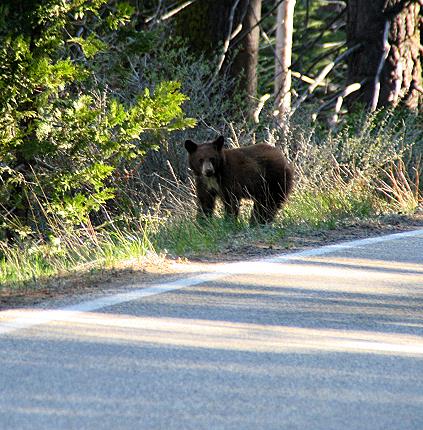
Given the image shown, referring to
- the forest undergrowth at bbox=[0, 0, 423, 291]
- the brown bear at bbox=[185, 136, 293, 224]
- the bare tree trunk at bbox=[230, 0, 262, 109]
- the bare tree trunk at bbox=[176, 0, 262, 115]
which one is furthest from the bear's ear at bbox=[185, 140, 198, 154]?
the bare tree trunk at bbox=[230, 0, 262, 109]

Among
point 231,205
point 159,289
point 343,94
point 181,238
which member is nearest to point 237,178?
point 231,205

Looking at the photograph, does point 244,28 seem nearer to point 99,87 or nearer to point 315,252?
point 99,87

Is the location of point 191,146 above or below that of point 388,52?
below

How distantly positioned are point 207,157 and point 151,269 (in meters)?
4.06

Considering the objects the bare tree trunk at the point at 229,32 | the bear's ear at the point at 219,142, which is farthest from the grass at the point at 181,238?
the bare tree trunk at the point at 229,32

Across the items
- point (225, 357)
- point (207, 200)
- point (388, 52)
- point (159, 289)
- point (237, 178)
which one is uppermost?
point (388, 52)

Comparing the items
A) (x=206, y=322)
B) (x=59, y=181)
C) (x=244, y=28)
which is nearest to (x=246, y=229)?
(x=59, y=181)

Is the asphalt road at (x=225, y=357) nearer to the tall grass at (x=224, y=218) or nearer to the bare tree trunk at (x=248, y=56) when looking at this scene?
the tall grass at (x=224, y=218)

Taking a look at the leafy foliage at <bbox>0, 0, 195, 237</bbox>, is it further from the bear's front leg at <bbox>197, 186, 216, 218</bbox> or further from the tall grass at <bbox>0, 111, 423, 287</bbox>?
the bear's front leg at <bbox>197, 186, 216, 218</bbox>

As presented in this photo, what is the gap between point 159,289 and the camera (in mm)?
7660

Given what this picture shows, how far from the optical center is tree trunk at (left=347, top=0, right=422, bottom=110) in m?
19.8

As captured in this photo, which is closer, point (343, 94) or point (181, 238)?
point (181, 238)

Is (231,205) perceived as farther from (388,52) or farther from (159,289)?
(388,52)

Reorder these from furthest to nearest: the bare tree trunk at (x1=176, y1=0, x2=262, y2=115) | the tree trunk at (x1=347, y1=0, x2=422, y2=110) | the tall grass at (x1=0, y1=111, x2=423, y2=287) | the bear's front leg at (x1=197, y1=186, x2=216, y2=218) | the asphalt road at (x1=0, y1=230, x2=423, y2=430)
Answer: the tree trunk at (x1=347, y1=0, x2=422, y2=110) < the bare tree trunk at (x1=176, y1=0, x2=262, y2=115) < the bear's front leg at (x1=197, y1=186, x2=216, y2=218) < the tall grass at (x1=0, y1=111, x2=423, y2=287) < the asphalt road at (x1=0, y1=230, x2=423, y2=430)
